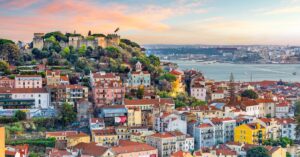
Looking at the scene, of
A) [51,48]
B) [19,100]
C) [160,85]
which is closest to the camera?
[19,100]

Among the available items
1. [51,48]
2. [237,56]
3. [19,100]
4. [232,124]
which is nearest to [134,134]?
[232,124]

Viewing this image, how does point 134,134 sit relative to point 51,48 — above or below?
below

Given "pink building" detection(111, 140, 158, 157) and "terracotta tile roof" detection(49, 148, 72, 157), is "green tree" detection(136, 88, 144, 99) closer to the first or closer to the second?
"pink building" detection(111, 140, 158, 157)

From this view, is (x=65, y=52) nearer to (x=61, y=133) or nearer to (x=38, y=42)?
(x=38, y=42)

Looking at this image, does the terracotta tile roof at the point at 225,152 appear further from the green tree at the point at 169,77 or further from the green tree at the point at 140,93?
the green tree at the point at 169,77

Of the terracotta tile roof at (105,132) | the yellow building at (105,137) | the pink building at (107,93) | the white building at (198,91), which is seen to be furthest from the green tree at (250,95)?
the yellow building at (105,137)

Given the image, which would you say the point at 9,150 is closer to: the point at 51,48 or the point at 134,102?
the point at 134,102

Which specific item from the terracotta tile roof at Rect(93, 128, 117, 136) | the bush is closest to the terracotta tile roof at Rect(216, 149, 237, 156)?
the terracotta tile roof at Rect(93, 128, 117, 136)
